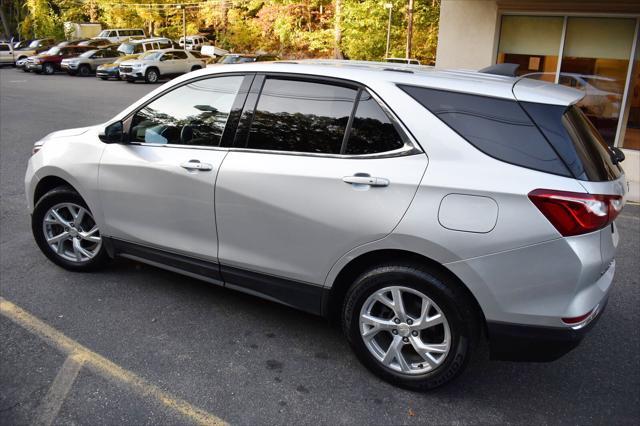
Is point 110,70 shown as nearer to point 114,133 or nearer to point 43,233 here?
point 43,233

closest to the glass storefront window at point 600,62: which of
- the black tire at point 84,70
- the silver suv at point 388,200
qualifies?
the silver suv at point 388,200

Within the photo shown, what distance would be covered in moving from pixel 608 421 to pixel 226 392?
2.09m

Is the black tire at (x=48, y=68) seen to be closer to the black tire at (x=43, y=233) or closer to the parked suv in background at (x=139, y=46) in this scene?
the parked suv in background at (x=139, y=46)

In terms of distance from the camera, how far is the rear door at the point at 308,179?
3.04 metres

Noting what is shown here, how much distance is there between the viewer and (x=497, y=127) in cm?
287

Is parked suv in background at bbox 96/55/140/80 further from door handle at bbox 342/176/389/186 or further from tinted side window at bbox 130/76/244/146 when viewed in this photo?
door handle at bbox 342/176/389/186

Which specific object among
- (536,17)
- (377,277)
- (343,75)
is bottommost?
(377,277)

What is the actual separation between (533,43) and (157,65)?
2207 centimetres

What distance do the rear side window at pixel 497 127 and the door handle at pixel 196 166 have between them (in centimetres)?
143

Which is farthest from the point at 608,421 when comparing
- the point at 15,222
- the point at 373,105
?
the point at 15,222

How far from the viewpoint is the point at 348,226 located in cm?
311

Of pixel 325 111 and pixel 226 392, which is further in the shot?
pixel 325 111

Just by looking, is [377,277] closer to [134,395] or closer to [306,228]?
[306,228]

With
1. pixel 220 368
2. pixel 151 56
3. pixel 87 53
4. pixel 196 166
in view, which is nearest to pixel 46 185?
pixel 196 166
